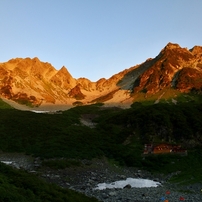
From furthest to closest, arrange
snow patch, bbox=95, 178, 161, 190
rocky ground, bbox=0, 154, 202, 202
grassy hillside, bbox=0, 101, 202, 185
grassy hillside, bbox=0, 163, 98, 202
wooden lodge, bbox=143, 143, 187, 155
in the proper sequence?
wooden lodge, bbox=143, 143, 187, 155 < grassy hillside, bbox=0, 101, 202, 185 < snow patch, bbox=95, 178, 161, 190 < rocky ground, bbox=0, 154, 202, 202 < grassy hillside, bbox=0, 163, 98, 202

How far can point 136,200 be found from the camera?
32344 mm

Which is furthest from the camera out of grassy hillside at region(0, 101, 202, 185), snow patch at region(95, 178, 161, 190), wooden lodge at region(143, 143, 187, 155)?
wooden lodge at region(143, 143, 187, 155)

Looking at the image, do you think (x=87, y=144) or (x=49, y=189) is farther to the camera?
(x=87, y=144)

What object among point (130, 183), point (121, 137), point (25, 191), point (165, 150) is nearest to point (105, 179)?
point (130, 183)

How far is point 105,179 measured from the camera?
4853 centimetres

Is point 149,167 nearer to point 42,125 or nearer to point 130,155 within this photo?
point 130,155

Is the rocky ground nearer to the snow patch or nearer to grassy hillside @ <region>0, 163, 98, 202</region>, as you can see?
the snow patch

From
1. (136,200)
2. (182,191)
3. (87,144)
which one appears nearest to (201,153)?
(87,144)

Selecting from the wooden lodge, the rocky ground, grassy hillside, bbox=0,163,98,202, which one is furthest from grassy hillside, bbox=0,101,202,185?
grassy hillside, bbox=0,163,98,202

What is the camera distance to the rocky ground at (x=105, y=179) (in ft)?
111

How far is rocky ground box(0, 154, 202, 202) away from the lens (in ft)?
111

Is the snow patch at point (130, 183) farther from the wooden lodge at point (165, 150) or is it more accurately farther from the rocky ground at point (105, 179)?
the wooden lodge at point (165, 150)

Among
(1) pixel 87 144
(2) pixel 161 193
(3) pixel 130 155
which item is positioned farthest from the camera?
(1) pixel 87 144

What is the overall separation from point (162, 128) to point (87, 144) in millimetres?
24972
